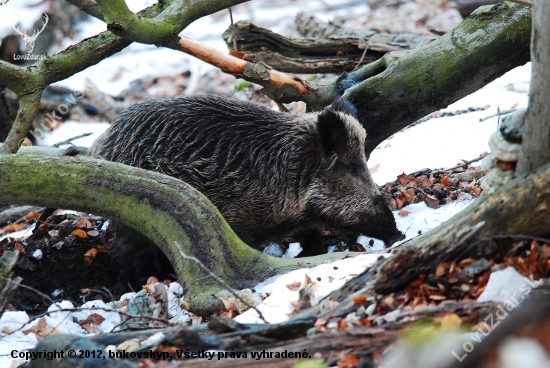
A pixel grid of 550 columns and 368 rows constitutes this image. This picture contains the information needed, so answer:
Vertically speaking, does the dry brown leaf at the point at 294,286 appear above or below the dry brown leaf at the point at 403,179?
below

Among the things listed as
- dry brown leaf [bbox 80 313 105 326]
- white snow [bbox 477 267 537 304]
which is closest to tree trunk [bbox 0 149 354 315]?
dry brown leaf [bbox 80 313 105 326]

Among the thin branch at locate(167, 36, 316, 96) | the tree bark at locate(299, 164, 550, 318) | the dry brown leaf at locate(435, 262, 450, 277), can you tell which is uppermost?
the thin branch at locate(167, 36, 316, 96)

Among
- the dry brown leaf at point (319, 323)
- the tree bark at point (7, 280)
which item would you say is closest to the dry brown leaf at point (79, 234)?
the tree bark at point (7, 280)

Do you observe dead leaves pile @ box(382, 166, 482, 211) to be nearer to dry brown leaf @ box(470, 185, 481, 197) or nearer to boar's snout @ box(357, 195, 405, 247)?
dry brown leaf @ box(470, 185, 481, 197)

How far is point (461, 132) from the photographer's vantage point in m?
8.45

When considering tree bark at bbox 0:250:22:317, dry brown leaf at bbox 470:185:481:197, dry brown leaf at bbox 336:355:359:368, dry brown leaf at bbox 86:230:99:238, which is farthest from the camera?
dry brown leaf at bbox 86:230:99:238

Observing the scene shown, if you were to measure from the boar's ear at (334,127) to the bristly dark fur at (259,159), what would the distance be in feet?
0.03

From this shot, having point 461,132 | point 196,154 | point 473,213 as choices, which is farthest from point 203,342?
point 461,132

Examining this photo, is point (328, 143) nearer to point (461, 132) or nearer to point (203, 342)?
point (461, 132)

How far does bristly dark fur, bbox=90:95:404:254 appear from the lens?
20.5 ft

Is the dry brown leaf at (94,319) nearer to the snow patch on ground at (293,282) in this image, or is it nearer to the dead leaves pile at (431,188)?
the snow patch on ground at (293,282)

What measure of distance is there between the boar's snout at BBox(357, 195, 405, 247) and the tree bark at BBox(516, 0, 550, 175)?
2.96 metres

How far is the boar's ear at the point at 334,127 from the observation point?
623cm

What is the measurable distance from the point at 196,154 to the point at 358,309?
136 inches
